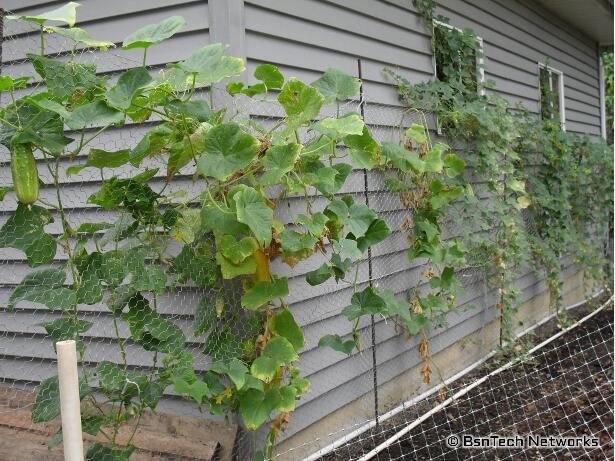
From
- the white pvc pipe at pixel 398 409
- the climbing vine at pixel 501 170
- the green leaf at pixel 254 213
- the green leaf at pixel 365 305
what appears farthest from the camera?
the climbing vine at pixel 501 170

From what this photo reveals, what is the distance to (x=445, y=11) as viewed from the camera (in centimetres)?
459

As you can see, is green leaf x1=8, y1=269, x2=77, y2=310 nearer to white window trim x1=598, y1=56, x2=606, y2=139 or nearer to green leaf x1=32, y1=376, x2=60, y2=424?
green leaf x1=32, y1=376, x2=60, y2=424

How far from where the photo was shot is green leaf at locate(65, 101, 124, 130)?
6.09 feet

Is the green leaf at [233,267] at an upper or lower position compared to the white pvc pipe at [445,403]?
upper

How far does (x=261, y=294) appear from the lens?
2.38 metres

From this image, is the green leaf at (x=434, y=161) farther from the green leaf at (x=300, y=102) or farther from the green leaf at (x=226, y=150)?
the green leaf at (x=226, y=150)

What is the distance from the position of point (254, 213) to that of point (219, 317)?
56cm

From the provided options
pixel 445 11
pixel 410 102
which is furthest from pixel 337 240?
pixel 445 11

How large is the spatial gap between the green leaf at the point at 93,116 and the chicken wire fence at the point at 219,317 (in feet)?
1.11

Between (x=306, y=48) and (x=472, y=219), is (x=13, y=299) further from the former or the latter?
(x=472, y=219)

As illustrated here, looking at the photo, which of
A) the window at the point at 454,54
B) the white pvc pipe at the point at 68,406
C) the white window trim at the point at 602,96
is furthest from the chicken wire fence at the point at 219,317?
the white window trim at the point at 602,96

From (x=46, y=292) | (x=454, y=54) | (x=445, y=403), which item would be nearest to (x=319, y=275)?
(x=46, y=292)

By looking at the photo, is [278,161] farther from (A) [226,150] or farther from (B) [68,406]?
(B) [68,406]

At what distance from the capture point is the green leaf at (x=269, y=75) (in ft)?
7.99
